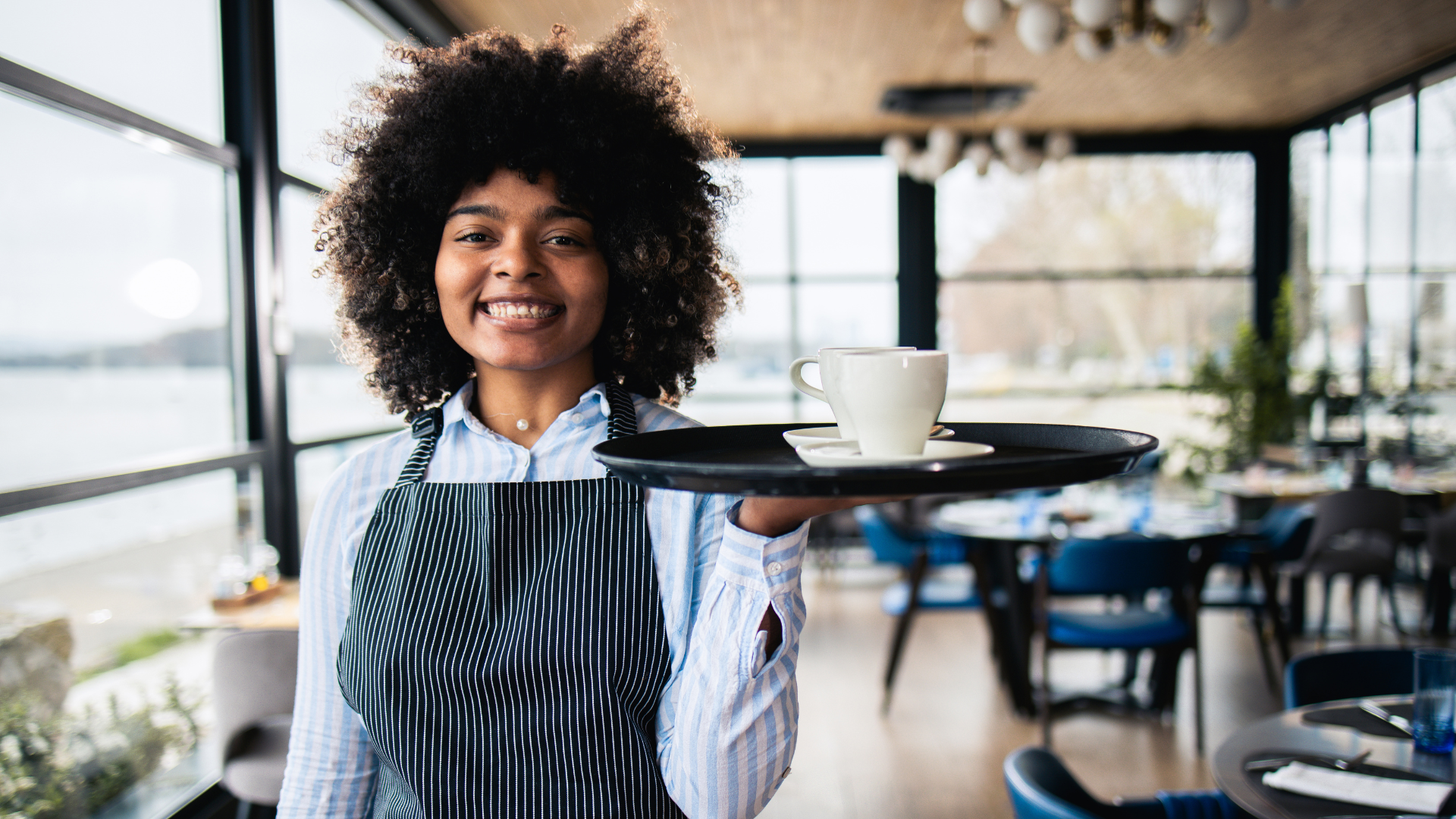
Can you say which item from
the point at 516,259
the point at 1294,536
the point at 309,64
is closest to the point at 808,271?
the point at 1294,536

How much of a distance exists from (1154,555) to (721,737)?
318 centimetres

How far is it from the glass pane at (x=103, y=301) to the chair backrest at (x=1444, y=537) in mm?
5442

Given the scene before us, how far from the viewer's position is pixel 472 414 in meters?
1.17

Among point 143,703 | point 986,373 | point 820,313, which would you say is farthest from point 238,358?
point 986,373

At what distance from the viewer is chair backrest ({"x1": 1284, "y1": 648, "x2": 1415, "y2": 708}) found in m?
2.30

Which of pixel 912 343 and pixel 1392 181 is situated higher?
pixel 1392 181

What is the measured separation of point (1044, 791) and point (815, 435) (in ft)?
3.66

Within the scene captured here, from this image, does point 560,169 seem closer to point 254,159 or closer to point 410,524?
point 410,524

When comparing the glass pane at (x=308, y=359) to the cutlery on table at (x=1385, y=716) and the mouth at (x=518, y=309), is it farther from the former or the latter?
the cutlery on table at (x=1385, y=716)

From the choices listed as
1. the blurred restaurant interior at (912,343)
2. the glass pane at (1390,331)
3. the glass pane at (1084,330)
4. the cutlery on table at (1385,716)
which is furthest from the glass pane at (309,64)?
the glass pane at (1390,331)

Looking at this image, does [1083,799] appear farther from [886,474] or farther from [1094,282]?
[1094,282]

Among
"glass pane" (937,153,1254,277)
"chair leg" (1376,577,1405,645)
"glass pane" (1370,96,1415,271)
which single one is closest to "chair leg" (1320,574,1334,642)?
"chair leg" (1376,577,1405,645)

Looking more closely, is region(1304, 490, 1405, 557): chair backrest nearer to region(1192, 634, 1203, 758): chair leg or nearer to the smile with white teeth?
region(1192, 634, 1203, 758): chair leg

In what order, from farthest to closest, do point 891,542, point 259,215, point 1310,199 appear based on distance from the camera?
point 1310,199 < point 891,542 < point 259,215
